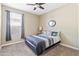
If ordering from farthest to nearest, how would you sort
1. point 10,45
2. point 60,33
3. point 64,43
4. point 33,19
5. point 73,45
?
point 60,33 → point 64,43 → point 10,45 → point 73,45 → point 33,19

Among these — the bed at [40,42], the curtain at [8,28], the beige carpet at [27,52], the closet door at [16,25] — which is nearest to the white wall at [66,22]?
the bed at [40,42]

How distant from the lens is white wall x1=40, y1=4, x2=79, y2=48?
2.32 m

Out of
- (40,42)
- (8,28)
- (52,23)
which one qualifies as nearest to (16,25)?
(8,28)

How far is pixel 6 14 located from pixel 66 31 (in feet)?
8.37

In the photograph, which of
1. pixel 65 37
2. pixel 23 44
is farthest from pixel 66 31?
pixel 23 44

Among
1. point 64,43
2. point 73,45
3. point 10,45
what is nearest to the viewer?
point 73,45

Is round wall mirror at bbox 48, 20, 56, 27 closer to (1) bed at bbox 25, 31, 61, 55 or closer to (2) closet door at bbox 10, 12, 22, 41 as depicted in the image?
(1) bed at bbox 25, 31, 61, 55

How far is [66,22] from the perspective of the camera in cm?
266

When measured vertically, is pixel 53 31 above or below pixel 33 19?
below

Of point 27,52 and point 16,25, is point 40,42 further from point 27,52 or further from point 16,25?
point 16,25

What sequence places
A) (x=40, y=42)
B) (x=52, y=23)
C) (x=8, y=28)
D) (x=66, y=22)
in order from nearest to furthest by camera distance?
(x=40, y=42)
(x=8, y=28)
(x=66, y=22)
(x=52, y=23)

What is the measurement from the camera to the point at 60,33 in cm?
295

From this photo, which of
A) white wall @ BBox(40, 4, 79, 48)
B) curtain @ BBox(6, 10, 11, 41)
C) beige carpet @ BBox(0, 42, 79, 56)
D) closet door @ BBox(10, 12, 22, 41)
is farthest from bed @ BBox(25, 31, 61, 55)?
curtain @ BBox(6, 10, 11, 41)

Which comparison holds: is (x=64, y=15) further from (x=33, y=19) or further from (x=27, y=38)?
(x=27, y=38)
